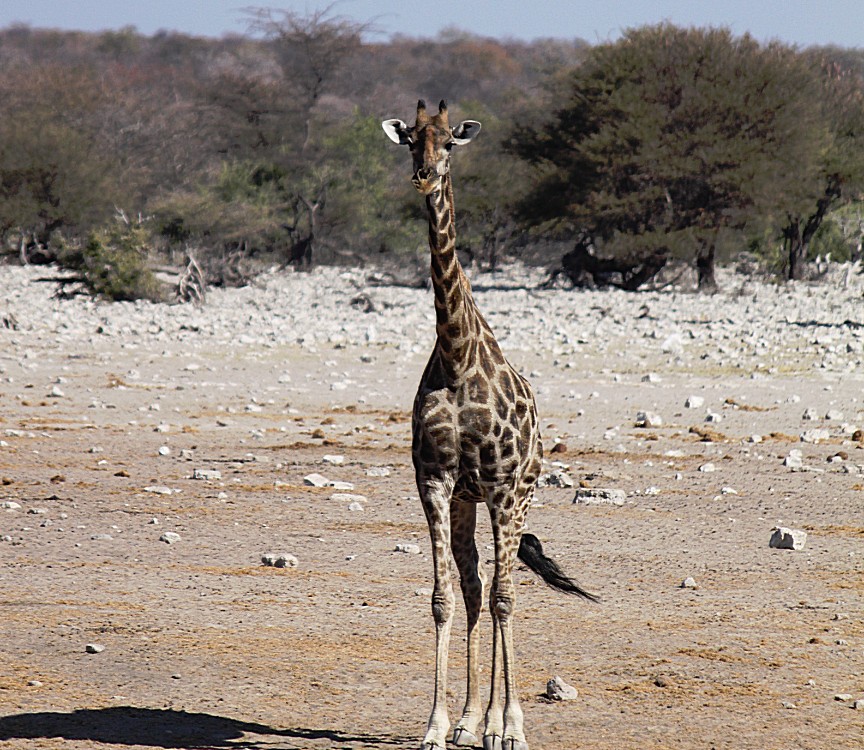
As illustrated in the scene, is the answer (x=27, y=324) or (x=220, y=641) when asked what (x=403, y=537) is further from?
(x=27, y=324)

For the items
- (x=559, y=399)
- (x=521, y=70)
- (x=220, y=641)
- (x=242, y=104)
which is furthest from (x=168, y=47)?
(x=220, y=641)

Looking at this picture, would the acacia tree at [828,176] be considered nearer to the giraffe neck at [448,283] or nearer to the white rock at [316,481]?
the white rock at [316,481]

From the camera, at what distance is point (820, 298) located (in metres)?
24.9

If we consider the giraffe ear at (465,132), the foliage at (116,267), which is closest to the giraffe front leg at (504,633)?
the giraffe ear at (465,132)

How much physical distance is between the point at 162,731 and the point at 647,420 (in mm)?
7320

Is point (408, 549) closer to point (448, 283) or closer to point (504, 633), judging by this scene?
point (504, 633)

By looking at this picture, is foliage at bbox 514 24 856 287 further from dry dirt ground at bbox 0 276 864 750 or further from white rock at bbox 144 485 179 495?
white rock at bbox 144 485 179 495

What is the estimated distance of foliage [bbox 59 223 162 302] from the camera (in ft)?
74.0

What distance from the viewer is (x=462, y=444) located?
4.29 meters

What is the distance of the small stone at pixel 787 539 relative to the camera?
720 centimetres

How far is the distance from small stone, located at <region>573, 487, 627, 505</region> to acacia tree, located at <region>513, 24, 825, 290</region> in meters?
19.3

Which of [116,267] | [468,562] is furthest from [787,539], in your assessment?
[116,267]

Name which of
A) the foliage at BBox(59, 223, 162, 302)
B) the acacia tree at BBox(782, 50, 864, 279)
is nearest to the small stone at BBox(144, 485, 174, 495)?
the foliage at BBox(59, 223, 162, 302)

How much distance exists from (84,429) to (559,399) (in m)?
4.44
